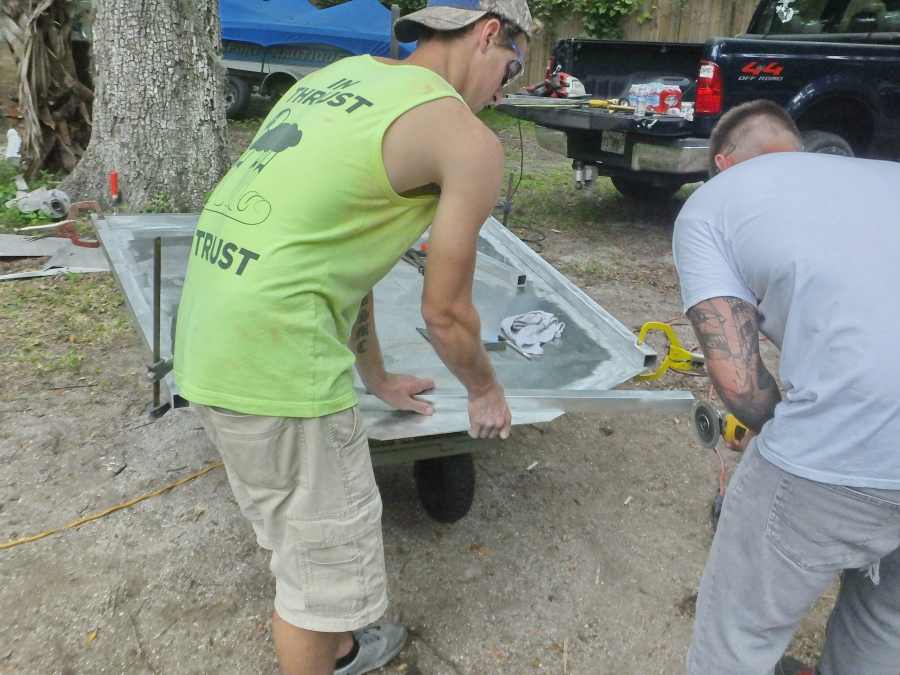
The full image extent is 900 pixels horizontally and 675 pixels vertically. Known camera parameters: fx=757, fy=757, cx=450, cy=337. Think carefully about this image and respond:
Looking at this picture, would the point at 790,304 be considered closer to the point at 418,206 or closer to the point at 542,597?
the point at 418,206

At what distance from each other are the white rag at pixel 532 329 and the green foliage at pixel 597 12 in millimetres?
10781

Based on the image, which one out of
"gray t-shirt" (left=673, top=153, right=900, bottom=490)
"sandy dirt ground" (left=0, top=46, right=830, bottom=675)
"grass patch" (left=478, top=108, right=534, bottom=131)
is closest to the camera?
"gray t-shirt" (left=673, top=153, right=900, bottom=490)

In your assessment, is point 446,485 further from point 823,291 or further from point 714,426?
point 823,291

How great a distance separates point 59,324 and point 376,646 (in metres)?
3.04

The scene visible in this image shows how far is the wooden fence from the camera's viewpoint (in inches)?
464

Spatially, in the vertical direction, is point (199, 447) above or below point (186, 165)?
below

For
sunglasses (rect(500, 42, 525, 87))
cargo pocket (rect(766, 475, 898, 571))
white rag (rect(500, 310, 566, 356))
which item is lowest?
white rag (rect(500, 310, 566, 356))

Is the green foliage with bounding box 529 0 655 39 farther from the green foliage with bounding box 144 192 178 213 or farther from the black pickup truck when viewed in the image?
the green foliage with bounding box 144 192 178 213

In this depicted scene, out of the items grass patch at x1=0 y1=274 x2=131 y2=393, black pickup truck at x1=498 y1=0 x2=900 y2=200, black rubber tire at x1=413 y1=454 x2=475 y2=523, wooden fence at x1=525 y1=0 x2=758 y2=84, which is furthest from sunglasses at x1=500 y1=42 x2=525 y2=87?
wooden fence at x1=525 y1=0 x2=758 y2=84

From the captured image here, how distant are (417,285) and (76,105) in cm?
495

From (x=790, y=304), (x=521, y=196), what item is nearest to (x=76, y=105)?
(x=521, y=196)

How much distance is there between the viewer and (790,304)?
4.93ft

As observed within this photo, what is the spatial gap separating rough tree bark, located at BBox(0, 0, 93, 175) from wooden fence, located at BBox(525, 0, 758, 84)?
696 centimetres

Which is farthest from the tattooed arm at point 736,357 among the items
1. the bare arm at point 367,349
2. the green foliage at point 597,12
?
the green foliage at point 597,12
